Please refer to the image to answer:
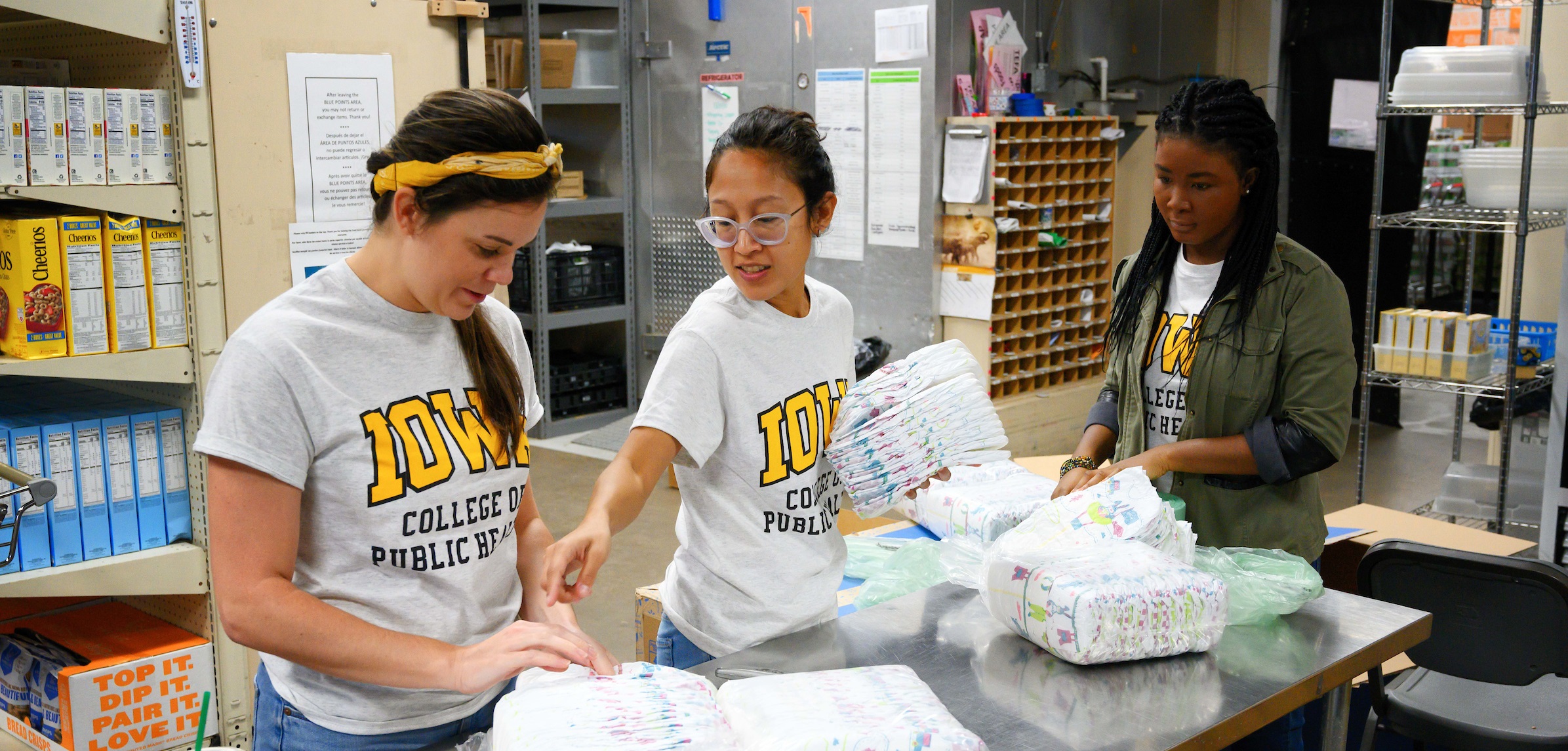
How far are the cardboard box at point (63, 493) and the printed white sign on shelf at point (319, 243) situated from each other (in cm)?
58

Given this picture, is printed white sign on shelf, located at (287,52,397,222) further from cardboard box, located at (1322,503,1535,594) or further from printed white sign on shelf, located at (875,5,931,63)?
printed white sign on shelf, located at (875,5,931,63)

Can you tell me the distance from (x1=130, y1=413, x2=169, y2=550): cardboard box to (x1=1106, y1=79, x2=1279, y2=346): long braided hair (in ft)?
7.32

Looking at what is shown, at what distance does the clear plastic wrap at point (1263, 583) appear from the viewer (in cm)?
173

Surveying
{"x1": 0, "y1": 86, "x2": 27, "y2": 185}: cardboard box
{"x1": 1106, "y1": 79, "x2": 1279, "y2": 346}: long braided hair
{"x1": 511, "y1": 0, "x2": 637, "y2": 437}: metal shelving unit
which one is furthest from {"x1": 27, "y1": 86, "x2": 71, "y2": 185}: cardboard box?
{"x1": 511, "y1": 0, "x2": 637, "y2": 437}: metal shelving unit

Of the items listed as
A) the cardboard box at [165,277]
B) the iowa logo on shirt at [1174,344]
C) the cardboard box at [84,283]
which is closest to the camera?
the iowa logo on shirt at [1174,344]

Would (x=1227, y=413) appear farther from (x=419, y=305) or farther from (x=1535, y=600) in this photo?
(x=419, y=305)

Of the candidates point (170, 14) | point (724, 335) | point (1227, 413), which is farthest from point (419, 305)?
point (170, 14)

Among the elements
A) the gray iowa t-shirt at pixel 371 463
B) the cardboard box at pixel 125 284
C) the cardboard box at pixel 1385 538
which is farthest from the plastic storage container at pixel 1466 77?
the cardboard box at pixel 125 284

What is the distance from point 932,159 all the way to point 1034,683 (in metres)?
3.94

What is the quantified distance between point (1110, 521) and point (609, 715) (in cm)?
82

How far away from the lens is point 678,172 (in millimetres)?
6367

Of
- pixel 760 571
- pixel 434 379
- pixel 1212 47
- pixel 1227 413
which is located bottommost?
pixel 760 571

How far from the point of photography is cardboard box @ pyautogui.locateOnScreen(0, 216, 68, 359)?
2.47 m

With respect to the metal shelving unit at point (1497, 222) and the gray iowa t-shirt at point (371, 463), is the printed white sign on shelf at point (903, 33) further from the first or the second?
the gray iowa t-shirt at point (371, 463)
